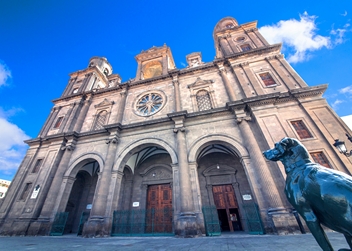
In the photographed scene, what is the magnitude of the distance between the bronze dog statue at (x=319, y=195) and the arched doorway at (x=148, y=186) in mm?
11089

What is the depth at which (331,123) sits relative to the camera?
967 centimetres

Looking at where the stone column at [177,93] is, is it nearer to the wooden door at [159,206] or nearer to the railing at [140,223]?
the wooden door at [159,206]

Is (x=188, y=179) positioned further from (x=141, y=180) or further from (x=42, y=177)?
(x=42, y=177)

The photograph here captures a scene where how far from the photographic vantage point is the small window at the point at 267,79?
1326 centimetres

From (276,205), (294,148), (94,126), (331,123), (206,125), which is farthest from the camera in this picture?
(94,126)

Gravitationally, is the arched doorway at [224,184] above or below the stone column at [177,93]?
below

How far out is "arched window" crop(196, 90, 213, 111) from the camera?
14203mm

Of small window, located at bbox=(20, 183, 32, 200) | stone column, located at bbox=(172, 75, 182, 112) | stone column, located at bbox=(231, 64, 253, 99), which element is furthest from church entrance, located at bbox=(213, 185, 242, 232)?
small window, located at bbox=(20, 183, 32, 200)

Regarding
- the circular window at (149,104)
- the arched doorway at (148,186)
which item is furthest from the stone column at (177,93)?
the arched doorway at (148,186)

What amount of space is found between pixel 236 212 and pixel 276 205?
4.99 m

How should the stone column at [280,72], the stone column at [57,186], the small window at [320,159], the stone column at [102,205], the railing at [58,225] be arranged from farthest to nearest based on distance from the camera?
1. the stone column at [280,72]
2. the stone column at [57,186]
3. the railing at [58,225]
4. the stone column at [102,205]
5. the small window at [320,159]

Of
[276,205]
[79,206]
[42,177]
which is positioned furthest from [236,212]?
[42,177]

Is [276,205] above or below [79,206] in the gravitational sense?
below

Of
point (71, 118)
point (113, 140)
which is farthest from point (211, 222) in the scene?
point (71, 118)
